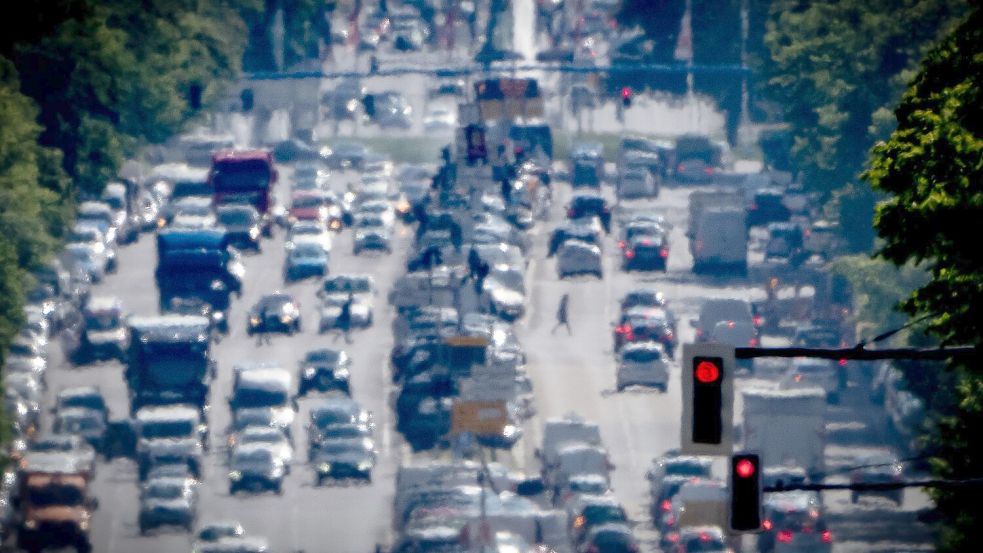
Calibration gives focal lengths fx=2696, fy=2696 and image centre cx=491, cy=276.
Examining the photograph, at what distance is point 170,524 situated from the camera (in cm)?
6931

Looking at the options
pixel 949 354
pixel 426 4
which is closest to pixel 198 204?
pixel 426 4

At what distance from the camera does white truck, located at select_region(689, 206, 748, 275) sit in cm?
9931

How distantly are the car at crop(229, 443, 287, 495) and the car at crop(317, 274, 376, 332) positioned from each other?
656 inches

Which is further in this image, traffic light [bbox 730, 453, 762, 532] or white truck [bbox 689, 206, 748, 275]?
white truck [bbox 689, 206, 748, 275]

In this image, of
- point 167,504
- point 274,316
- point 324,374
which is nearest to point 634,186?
point 274,316

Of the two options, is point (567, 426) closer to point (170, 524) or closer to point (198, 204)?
point (170, 524)

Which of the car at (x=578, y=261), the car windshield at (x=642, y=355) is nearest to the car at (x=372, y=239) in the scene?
the car at (x=578, y=261)

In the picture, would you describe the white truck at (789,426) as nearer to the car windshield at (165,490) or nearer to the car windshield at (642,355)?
the car windshield at (642,355)

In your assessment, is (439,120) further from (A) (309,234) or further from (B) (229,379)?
(B) (229,379)

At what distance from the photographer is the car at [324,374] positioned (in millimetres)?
82188

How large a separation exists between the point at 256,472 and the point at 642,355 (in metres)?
14.9

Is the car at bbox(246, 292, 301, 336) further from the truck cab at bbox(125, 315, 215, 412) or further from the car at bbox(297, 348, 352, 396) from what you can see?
the truck cab at bbox(125, 315, 215, 412)

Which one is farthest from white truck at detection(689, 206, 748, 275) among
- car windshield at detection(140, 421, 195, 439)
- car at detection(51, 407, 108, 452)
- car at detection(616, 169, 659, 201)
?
car at detection(51, 407, 108, 452)

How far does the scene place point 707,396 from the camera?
72.3 ft
